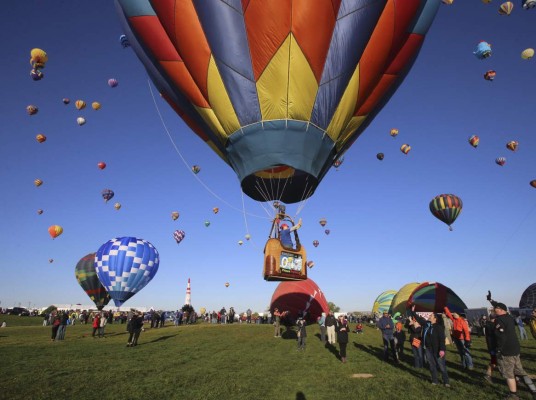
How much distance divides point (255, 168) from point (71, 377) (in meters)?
7.21

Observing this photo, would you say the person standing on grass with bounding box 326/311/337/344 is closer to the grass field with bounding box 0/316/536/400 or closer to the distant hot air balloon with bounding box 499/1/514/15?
the grass field with bounding box 0/316/536/400

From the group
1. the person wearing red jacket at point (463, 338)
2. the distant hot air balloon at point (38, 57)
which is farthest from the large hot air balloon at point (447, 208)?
the distant hot air balloon at point (38, 57)

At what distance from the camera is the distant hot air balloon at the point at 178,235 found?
38.8m

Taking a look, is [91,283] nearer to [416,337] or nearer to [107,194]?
[107,194]

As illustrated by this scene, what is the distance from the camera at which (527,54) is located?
72.6 ft

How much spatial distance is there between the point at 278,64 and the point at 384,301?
3083 cm

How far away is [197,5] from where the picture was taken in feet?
32.7

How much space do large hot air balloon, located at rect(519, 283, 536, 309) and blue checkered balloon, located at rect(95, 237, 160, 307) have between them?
35.7m

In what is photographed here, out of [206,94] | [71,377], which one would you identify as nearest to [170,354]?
[71,377]

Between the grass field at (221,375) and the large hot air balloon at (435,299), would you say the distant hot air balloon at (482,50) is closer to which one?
the large hot air balloon at (435,299)

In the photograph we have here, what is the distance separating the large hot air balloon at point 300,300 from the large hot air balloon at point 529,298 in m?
21.2

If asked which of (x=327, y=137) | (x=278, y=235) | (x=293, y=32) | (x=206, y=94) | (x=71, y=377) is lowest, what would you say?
(x=71, y=377)

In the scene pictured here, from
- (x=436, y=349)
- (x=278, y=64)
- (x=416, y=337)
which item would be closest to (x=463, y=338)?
(x=416, y=337)

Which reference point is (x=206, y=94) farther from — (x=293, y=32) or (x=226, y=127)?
(x=293, y=32)
